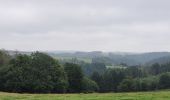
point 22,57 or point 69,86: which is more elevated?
point 22,57

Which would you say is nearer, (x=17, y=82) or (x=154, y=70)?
(x=17, y=82)

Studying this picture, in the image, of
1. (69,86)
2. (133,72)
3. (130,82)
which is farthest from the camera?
(133,72)

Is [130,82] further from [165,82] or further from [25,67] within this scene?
[25,67]

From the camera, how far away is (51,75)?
77.7 metres

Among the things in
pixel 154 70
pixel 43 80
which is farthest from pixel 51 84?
pixel 154 70

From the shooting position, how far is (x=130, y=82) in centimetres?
10175

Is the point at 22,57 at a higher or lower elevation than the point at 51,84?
higher

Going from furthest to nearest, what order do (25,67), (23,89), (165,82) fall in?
(165,82)
(25,67)
(23,89)

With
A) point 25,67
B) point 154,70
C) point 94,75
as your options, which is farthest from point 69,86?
point 154,70

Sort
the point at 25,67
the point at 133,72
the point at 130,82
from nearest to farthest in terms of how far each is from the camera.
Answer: the point at 25,67
the point at 130,82
the point at 133,72

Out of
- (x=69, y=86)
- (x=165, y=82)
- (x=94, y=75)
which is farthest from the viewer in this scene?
(x=94, y=75)

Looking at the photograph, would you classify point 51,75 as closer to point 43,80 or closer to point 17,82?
point 43,80

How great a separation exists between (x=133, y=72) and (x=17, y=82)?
8759 cm

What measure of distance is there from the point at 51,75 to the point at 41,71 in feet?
7.46
